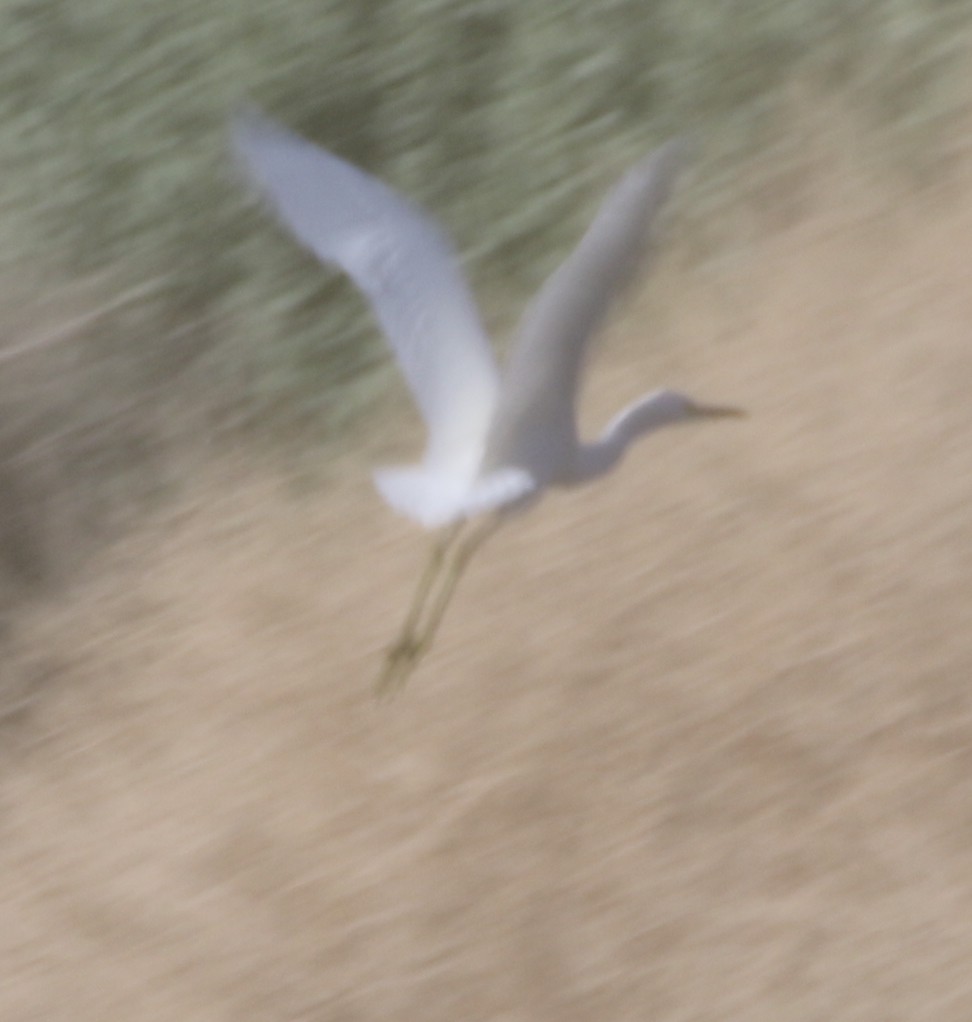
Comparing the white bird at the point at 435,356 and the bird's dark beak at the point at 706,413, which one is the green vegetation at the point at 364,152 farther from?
the white bird at the point at 435,356

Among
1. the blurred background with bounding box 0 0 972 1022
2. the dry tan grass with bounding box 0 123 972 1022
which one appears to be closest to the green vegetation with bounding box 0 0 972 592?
the blurred background with bounding box 0 0 972 1022

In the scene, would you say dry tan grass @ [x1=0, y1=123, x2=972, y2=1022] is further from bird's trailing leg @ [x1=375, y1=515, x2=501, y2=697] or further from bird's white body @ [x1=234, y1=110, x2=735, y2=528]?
bird's white body @ [x1=234, y1=110, x2=735, y2=528]

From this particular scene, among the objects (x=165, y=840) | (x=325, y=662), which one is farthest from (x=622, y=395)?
(x=165, y=840)

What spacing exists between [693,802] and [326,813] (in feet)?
2.96

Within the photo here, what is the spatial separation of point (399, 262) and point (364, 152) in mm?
2514

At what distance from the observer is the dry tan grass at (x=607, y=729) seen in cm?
541

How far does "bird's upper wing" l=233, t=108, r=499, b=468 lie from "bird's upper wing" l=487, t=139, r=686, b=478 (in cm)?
9

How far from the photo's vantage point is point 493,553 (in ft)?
18.9

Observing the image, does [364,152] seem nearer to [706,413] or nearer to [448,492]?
[706,413]

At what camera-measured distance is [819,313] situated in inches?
227

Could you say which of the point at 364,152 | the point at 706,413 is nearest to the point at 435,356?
the point at 706,413

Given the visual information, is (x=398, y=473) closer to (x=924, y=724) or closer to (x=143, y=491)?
(x=924, y=724)

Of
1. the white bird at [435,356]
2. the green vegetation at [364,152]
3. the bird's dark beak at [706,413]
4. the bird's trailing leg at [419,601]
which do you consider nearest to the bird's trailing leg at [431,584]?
the bird's trailing leg at [419,601]

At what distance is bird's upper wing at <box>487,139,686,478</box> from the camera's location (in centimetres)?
323
